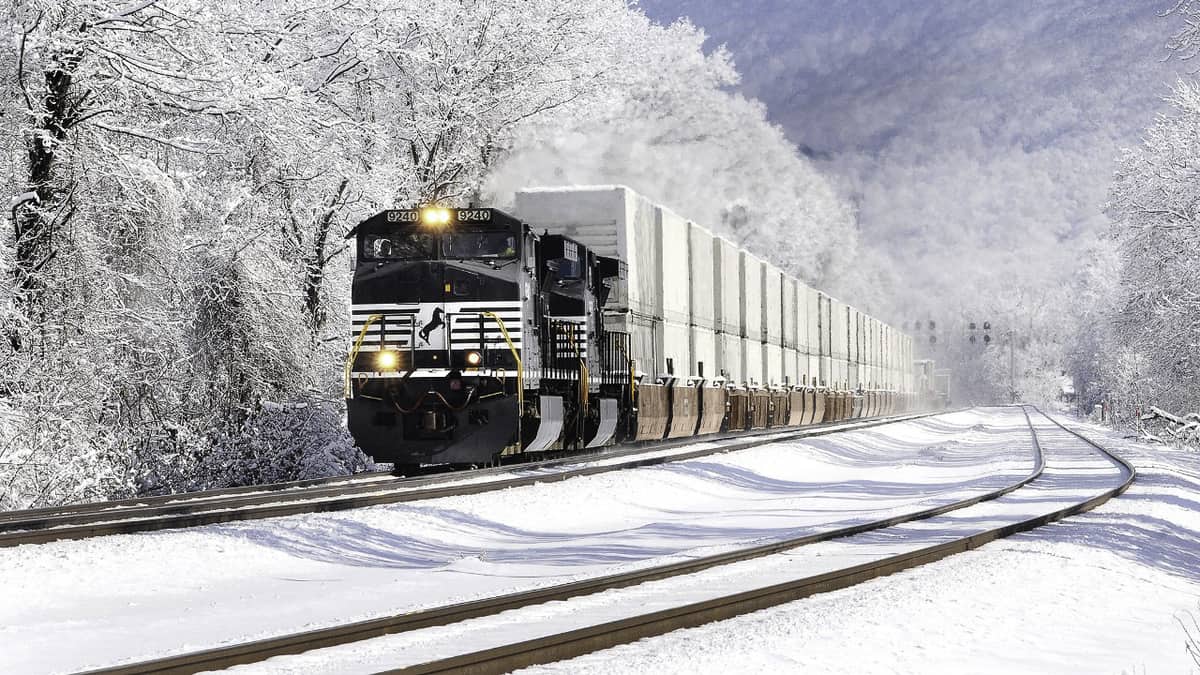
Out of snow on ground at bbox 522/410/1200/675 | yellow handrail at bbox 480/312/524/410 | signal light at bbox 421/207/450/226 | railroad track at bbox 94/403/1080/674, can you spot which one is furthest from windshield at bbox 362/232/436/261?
snow on ground at bbox 522/410/1200/675

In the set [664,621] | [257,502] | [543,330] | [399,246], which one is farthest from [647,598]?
[543,330]

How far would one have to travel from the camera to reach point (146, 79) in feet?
60.8

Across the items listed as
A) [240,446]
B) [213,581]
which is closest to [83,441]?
[240,446]

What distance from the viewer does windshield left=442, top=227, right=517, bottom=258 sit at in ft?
61.2

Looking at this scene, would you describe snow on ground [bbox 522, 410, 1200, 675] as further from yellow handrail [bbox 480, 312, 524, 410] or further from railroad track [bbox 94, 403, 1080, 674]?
yellow handrail [bbox 480, 312, 524, 410]

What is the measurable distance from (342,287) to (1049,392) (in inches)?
6123

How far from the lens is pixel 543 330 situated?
19984 millimetres

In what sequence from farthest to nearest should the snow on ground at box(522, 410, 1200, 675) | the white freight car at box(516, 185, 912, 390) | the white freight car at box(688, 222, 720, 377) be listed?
the white freight car at box(688, 222, 720, 377) → the white freight car at box(516, 185, 912, 390) → the snow on ground at box(522, 410, 1200, 675)

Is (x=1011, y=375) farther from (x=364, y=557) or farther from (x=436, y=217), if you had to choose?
(x=364, y=557)

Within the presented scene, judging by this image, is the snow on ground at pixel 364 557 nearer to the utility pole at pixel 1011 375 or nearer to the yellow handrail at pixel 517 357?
the yellow handrail at pixel 517 357

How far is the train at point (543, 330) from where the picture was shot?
59.1 feet

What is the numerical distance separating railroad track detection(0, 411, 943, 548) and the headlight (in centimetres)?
166

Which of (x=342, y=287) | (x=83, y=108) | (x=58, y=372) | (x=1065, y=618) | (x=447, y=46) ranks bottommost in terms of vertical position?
(x=1065, y=618)

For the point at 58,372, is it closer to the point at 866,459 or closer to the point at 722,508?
the point at 722,508
